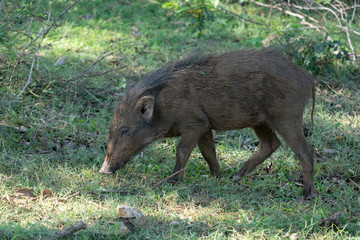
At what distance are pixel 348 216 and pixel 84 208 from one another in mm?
2367

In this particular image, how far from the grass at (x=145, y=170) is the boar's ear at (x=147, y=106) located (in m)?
0.67

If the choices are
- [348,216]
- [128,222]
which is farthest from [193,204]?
[348,216]

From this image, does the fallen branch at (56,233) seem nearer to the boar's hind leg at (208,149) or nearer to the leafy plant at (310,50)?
the boar's hind leg at (208,149)

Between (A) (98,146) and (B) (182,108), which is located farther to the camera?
(A) (98,146)

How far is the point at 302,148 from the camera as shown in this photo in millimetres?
5137

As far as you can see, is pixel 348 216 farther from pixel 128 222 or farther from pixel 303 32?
pixel 303 32

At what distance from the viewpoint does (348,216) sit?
14.9 feet

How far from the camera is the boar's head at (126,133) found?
17.2 ft

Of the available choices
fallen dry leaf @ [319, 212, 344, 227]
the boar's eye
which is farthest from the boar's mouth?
fallen dry leaf @ [319, 212, 344, 227]

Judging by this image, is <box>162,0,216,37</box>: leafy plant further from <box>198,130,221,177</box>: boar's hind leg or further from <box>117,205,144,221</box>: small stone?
<box>117,205,144,221</box>: small stone

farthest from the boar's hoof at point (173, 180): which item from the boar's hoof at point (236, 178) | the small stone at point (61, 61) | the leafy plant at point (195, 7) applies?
the small stone at point (61, 61)

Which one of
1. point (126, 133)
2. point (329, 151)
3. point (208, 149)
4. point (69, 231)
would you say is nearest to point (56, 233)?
point (69, 231)

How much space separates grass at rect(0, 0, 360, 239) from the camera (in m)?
4.23

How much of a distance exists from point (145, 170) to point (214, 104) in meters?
1.08
